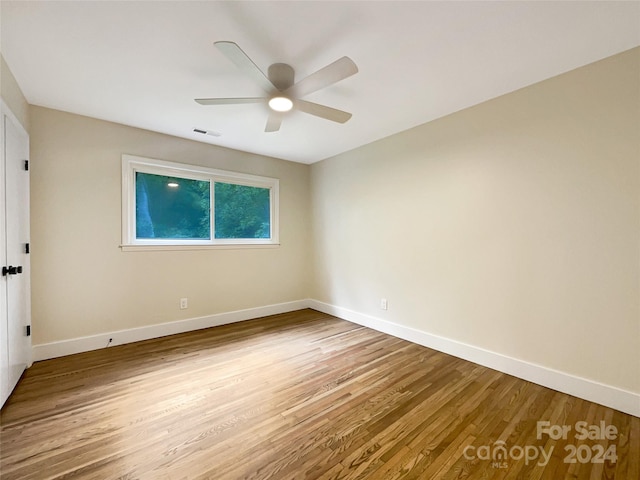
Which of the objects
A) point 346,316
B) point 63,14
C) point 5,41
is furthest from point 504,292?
point 5,41

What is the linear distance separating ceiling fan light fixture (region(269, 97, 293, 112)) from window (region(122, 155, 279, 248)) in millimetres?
1879

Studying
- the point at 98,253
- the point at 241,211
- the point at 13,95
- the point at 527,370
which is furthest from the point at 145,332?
the point at 527,370

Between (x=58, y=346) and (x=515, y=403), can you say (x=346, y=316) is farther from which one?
(x=58, y=346)

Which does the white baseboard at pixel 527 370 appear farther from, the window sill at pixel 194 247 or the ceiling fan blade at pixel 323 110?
the ceiling fan blade at pixel 323 110

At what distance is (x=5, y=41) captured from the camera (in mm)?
1725

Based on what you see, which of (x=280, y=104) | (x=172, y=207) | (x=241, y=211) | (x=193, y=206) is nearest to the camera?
(x=280, y=104)

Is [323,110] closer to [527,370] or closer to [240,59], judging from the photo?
[240,59]

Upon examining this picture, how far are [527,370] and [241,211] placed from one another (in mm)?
3736

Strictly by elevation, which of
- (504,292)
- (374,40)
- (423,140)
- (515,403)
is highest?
(374,40)

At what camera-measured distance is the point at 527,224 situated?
226 centimetres

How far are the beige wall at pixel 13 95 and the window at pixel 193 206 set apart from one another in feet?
2.58

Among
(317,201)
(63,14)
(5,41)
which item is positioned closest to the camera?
(63,14)

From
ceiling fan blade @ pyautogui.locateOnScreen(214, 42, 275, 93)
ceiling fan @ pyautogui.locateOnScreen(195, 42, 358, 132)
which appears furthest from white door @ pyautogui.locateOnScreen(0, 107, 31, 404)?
ceiling fan blade @ pyautogui.locateOnScreen(214, 42, 275, 93)

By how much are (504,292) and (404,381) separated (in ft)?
3.92
